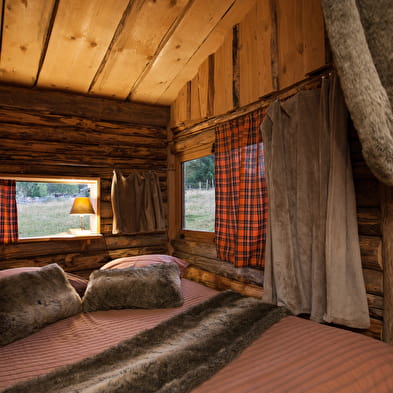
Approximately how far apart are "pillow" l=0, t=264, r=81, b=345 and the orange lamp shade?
1106 millimetres

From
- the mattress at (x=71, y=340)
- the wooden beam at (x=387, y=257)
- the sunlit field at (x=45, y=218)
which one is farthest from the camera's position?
the sunlit field at (x=45, y=218)

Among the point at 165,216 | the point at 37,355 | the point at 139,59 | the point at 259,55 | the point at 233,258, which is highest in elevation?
the point at 139,59

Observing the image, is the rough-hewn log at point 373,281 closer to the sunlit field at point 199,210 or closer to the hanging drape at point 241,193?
the hanging drape at point 241,193

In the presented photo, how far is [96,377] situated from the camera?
4.06ft

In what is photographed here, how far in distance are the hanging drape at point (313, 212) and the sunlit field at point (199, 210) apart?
1113 millimetres

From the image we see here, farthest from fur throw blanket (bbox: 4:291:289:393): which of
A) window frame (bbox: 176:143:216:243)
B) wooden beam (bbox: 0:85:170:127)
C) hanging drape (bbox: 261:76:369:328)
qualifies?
wooden beam (bbox: 0:85:170:127)

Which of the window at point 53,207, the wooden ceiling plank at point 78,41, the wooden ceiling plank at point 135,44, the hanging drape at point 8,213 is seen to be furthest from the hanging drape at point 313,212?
the hanging drape at point 8,213

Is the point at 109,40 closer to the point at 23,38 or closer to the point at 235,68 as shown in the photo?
the point at 23,38

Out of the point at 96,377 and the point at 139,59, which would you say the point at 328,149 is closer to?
the point at 96,377

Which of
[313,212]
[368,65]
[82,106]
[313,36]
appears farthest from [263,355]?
[82,106]

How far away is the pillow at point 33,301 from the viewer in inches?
65.9

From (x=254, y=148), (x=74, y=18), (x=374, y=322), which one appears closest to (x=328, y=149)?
(x=254, y=148)

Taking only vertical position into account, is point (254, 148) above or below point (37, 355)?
above

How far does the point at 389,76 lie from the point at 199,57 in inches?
93.1
